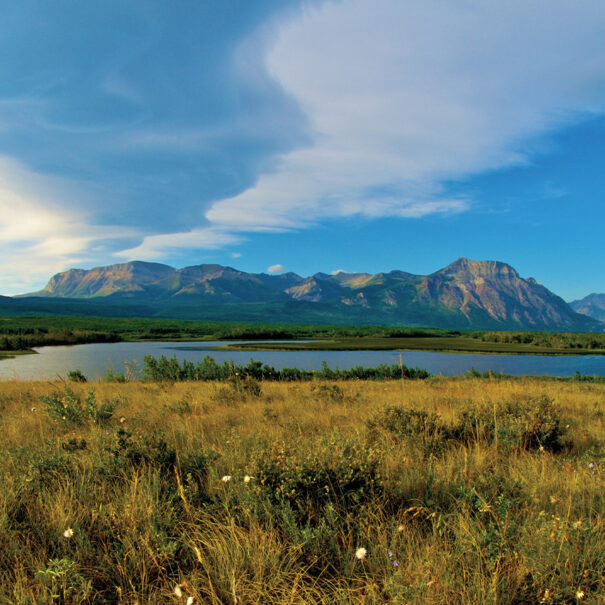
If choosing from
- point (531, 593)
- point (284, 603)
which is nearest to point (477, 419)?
point (531, 593)

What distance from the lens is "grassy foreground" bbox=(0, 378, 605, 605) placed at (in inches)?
105

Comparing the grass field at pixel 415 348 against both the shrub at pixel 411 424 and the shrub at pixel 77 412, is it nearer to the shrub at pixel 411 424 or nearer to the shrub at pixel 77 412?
the shrub at pixel 77 412

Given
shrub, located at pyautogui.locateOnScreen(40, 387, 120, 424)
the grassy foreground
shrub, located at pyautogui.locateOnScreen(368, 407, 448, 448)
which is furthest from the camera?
shrub, located at pyautogui.locateOnScreen(40, 387, 120, 424)

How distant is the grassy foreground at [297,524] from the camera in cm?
→ 266

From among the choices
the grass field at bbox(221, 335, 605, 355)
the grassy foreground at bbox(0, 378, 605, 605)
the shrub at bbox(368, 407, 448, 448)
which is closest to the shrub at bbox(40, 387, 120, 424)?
the grassy foreground at bbox(0, 378, 605, 605)

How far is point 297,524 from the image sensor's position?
134 inches

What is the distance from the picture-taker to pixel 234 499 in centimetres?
378

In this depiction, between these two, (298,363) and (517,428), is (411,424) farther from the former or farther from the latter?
(298,363)

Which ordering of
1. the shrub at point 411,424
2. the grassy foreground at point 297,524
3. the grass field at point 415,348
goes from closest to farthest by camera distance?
the grassy foreground at point 297,524, the shrub at point 411,424, the grass field at point 415,348

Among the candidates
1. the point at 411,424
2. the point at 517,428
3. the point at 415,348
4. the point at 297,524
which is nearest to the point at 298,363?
the point at 415,348

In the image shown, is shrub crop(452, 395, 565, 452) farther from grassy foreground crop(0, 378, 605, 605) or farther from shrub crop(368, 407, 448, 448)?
shrub crop(368, 407, 448, 448)

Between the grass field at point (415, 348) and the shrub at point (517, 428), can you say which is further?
the grass field at point (415, 348)

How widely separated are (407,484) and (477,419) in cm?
357

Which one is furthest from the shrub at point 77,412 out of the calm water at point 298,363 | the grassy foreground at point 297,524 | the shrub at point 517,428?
the calm water at point 298,363
